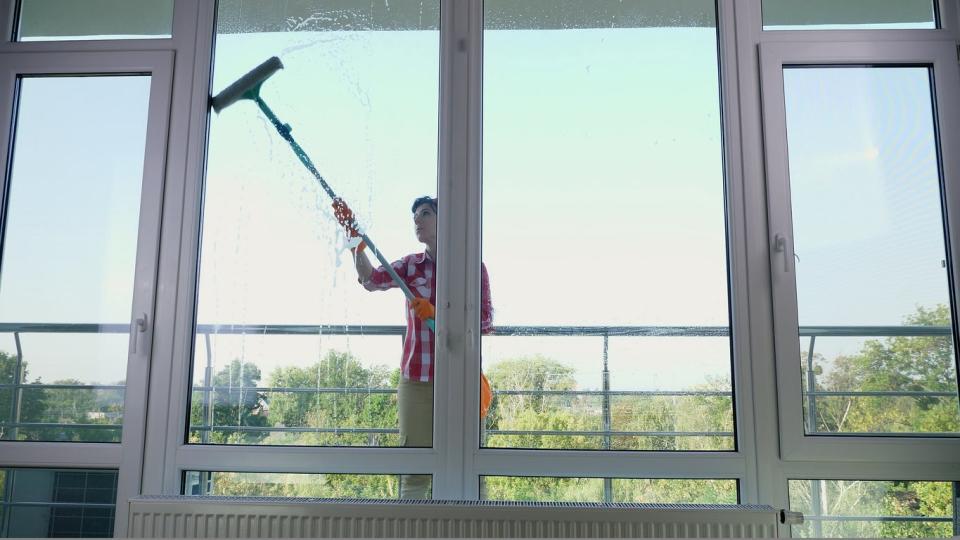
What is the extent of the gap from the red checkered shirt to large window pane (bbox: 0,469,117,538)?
0.94 metres

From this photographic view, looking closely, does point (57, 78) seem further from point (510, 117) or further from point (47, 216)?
point (510, 117)

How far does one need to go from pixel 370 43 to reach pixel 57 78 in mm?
1013

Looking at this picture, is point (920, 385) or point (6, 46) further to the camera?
point (6, 46)

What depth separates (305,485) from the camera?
7.11ft

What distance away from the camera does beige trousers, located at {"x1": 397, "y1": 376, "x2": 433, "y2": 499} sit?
7.07ft

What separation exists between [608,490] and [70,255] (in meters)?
1.78

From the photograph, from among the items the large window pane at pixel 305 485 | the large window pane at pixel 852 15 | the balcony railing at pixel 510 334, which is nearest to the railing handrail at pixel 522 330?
the balcony railing at pixel 510 334

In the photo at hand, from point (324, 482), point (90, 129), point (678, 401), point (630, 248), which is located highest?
point (90, 129)

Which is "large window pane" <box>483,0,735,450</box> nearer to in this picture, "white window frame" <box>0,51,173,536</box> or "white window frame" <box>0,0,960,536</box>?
"white window frame" <box>0,0,960,536</box>

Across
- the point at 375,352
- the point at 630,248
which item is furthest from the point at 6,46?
the point at 630,248

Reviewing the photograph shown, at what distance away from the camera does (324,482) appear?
7.09ft

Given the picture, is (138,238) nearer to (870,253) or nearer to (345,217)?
(345,217)

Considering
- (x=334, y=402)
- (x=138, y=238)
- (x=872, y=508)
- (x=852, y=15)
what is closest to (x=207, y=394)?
(x=334, y=402)

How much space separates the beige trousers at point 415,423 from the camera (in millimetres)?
2154
